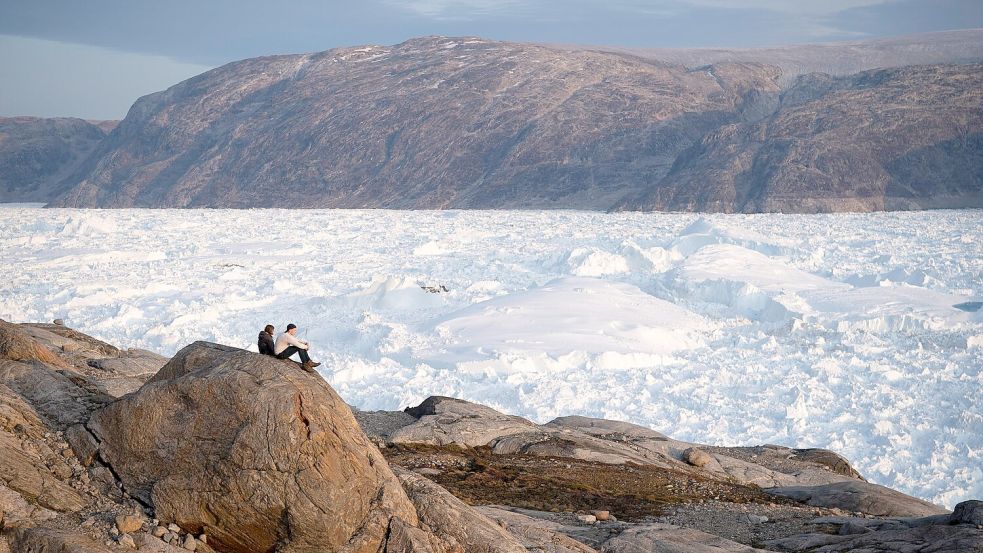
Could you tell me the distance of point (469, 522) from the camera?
7.53 m

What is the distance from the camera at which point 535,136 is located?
92125 millimetres

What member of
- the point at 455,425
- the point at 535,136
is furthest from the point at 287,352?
the point at 535,136

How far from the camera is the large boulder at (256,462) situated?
22.2ft

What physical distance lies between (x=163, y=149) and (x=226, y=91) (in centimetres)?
1177

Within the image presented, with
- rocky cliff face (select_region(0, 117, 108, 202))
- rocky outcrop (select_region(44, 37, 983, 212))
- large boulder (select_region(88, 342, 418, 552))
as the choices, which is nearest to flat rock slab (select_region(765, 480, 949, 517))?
large boulder (select_region(88, 342, 418, 552))

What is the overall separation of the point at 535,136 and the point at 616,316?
223ft

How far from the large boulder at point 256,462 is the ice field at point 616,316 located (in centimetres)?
1223

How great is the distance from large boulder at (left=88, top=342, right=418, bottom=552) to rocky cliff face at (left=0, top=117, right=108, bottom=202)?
360 feet

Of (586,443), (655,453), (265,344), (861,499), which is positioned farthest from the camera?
(655,453)

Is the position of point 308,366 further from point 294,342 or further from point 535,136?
point 535,136

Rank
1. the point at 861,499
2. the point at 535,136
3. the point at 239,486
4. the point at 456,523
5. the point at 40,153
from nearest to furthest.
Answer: the point at 239,486
the point at 456,523
the point at 861,499
the point at 535,136
the point at 40,153

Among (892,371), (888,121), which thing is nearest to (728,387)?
(892,371)

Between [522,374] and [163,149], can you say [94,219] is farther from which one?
[163,149]

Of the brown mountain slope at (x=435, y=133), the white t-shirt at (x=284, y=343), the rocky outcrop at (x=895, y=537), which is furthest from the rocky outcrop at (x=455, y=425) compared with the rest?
the brown mountain slope at (x=435, y=133)
